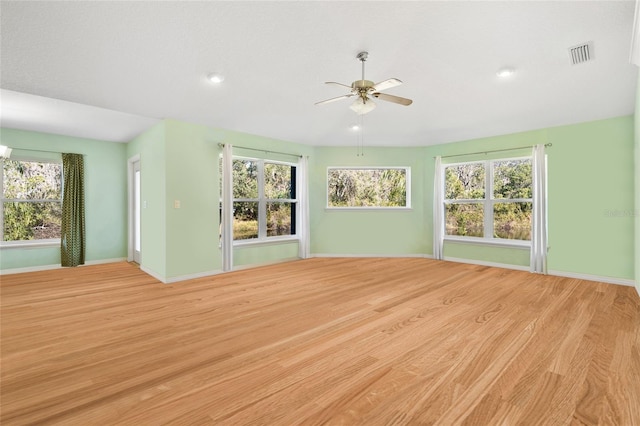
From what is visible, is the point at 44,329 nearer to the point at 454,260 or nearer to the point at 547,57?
the point at 547,57

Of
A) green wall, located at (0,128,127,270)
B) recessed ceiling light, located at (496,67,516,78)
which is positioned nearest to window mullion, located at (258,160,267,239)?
green wall, located at (0,128,127,270)

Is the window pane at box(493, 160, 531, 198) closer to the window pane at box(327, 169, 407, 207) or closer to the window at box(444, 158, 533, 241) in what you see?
the window at box(444, 158, 533, 241)

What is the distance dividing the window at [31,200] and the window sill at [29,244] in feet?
0.25

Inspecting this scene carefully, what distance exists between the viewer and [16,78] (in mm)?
3078

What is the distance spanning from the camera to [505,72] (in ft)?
10.3

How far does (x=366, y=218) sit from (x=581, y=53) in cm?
431

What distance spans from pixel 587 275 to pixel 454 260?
79.1 inches

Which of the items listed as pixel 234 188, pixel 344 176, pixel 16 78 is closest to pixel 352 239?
pixel 344 176

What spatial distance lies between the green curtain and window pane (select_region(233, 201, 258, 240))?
2.86 meters

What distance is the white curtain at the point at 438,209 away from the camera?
6.15m

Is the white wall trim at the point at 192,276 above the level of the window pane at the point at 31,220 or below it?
below

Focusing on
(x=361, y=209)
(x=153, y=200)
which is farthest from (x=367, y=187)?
(x=153, y=200)

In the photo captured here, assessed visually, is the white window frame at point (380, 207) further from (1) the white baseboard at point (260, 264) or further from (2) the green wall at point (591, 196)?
(2) the green wall at point (591, 196)

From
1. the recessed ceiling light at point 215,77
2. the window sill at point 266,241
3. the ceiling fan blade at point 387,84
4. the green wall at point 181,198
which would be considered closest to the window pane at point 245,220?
the window sill at point 266,241
